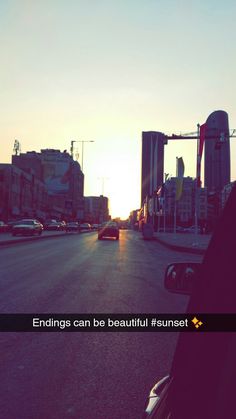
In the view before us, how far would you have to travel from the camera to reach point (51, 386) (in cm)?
371

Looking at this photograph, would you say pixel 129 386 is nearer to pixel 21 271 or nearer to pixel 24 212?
pixel 21 271

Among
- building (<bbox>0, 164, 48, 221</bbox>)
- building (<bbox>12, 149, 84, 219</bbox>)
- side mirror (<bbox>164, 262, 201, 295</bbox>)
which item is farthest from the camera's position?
building (<bbox>12, 149, 84, 219</bbox>)

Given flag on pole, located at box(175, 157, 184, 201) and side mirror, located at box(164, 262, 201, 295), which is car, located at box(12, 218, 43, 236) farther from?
side mirror, located at box(164, 262, 201, 295)

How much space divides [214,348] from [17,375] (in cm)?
302

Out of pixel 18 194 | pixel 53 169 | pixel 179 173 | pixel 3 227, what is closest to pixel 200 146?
pixel 179 173

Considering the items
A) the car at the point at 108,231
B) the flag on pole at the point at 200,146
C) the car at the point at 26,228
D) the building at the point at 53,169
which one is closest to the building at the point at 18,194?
the building at the point at 53,169

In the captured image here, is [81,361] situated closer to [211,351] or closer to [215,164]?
[211,351]

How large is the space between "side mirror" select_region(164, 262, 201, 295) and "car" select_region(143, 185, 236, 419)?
0.52 m

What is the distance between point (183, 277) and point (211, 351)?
73 centimetres

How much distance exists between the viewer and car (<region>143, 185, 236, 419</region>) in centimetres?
126

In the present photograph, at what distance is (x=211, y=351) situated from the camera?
134 centimetres

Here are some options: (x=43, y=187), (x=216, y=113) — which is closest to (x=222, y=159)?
(x=216, y=113)

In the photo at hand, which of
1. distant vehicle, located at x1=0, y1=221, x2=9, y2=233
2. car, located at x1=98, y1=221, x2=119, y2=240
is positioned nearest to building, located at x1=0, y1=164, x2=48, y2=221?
distant vehicle, located at x1=0, y1=221, x2=9, y2=233

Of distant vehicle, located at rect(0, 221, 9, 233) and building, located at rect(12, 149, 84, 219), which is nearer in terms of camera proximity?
distant vehicle, located at rect(0, 221, 9, 233)
